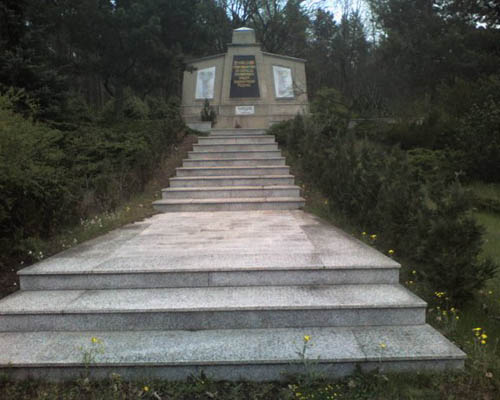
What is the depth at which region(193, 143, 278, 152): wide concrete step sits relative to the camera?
944 centimetres

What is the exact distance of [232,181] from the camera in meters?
7.73

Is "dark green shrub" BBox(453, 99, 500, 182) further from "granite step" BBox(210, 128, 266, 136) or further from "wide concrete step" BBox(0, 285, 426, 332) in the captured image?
"wide concrete step" BBox(0, 285, 426, 332)

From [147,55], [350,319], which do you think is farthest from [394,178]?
[147,55]

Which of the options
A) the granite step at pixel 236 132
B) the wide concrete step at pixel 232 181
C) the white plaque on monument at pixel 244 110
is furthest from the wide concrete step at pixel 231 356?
the white plaque on monument at pixel 244 110

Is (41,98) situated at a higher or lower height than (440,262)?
higher

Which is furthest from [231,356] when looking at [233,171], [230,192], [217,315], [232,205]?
[233,171]

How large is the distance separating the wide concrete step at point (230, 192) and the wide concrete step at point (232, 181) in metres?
0.33

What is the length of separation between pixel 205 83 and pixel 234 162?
20.2 ft

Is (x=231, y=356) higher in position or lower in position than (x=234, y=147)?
lower

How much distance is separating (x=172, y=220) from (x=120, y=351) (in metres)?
3.35

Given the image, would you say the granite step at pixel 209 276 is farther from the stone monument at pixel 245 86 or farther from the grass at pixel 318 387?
the stone monument at pixel 245 86

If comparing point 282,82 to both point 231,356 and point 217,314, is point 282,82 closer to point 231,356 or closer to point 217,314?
point 217,314

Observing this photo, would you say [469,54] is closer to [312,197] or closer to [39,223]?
[312,197]

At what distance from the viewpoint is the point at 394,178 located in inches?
174
